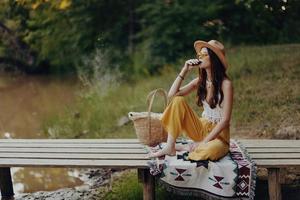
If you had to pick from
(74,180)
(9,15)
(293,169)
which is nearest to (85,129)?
(74,180)

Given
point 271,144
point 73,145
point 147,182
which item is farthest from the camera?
point 73,145

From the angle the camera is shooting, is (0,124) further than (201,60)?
Yes

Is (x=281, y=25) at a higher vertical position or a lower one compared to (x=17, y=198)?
higher

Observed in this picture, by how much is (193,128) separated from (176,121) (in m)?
0.21

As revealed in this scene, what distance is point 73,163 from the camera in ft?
17.0

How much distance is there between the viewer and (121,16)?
1723 centimetres

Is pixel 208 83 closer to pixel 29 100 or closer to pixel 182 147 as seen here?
pixel 182 147

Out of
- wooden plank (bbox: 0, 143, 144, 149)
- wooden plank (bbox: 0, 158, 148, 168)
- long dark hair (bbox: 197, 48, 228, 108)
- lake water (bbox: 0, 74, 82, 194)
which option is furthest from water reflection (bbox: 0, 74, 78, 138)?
long dark hair (bbox: 197, 48, 228, 108)

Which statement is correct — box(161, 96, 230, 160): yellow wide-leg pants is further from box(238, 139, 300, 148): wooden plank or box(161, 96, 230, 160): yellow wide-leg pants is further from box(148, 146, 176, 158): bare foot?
box(238, 139, 300, 148): wooden plank

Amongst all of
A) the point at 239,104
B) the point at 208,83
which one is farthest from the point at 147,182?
the point at 239,104

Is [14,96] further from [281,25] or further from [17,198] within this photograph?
[17,198]

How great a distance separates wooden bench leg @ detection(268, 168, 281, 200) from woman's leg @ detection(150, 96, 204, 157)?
0.81m

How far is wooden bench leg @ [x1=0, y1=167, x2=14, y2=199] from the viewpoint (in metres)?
6.06

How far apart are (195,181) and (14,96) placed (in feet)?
35.1
